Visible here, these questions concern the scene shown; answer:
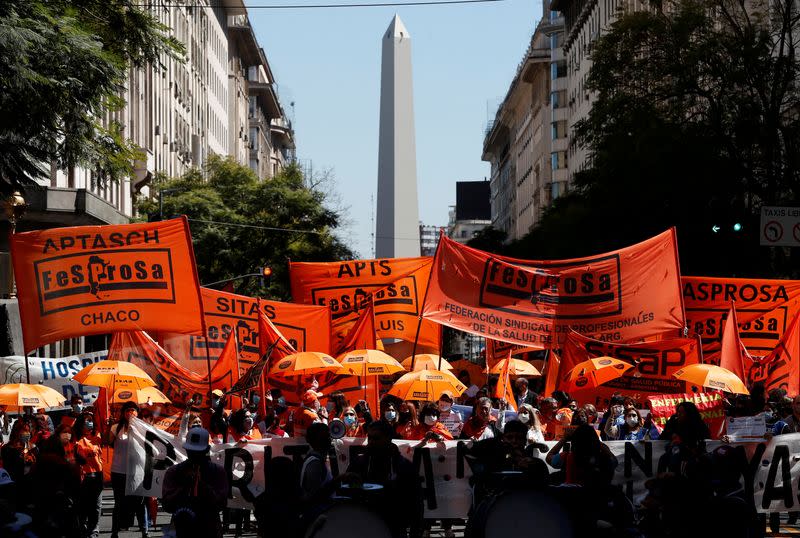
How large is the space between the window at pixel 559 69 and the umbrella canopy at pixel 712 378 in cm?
7749

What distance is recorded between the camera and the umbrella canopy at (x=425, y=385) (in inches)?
763

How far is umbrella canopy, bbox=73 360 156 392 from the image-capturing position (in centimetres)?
1756

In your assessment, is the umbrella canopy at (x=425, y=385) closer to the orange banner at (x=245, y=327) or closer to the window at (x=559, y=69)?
the orange banner at (x=245, y=327)

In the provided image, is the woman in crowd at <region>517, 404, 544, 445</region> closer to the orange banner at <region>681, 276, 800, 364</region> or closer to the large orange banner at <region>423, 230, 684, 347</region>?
the large orange banner at <region>423, 230, 684, 347</region>

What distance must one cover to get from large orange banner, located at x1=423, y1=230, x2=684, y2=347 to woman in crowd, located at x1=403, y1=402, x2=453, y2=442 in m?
2.52

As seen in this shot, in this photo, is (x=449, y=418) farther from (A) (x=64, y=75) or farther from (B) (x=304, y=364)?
(A) (x=64, y=75)

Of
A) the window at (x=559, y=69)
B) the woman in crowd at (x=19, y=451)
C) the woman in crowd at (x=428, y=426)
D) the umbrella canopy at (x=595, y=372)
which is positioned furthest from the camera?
the window at (x=559, y=69)

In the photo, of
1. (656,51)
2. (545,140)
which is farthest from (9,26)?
(545,140)

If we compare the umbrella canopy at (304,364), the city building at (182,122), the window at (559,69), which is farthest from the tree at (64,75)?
the window at (559,69)

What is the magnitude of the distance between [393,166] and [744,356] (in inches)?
1885

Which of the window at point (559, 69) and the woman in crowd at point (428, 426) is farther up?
the window at point (559, 69)

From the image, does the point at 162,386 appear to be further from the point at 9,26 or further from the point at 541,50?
the point at 541,50

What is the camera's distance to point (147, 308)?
1446 cm

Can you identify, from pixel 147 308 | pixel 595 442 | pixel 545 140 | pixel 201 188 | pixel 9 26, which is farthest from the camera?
pixel 545 140
